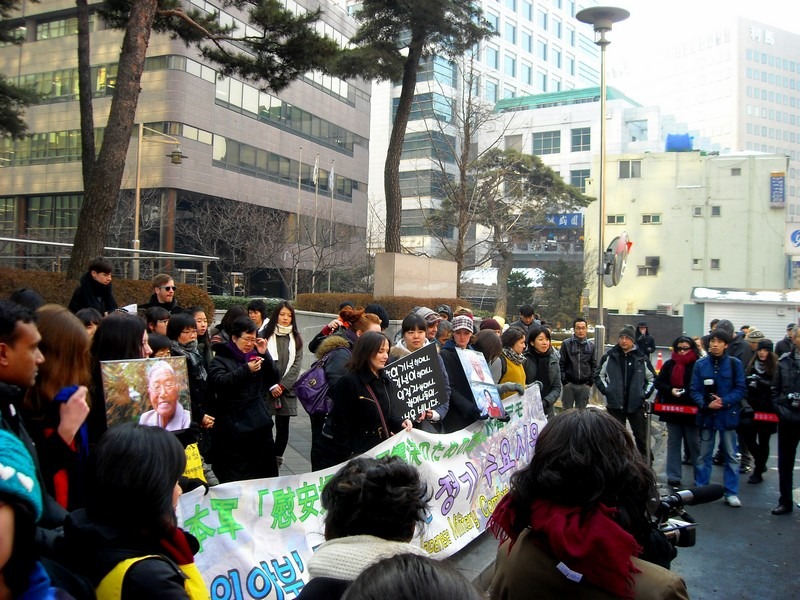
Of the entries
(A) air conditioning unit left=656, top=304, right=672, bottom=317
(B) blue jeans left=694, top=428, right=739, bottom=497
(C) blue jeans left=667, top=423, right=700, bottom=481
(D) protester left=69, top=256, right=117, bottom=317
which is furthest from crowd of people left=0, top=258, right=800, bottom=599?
(A) air conditioning unit left=656, top=304, right=672, bottom=317

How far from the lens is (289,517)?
14.7ft

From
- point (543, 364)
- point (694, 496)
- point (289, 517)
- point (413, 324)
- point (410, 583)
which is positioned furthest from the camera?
point (543, 364)

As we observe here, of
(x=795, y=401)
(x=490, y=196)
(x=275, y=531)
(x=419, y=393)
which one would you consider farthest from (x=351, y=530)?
(x=490, y=196)

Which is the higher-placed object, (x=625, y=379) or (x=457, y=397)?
(x=457, y=397)

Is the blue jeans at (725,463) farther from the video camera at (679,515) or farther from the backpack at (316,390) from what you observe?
the video camera at (679,515)

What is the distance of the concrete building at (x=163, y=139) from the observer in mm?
40844

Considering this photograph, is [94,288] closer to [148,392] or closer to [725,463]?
[148,392]

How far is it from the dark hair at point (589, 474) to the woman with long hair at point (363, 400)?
2.92 m

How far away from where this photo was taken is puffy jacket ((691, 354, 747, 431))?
7.70 m

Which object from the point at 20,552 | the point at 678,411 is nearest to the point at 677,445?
the point at 678,411

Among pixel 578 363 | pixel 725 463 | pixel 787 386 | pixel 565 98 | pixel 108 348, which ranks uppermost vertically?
pixel 565 98

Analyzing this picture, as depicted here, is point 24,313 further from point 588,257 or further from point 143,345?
point 588,257

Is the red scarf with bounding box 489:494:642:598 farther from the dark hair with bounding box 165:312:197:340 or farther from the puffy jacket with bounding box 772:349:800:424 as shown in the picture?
the puffy jacket with bounding box 772:349:800:424

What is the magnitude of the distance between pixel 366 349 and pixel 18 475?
3578mm
